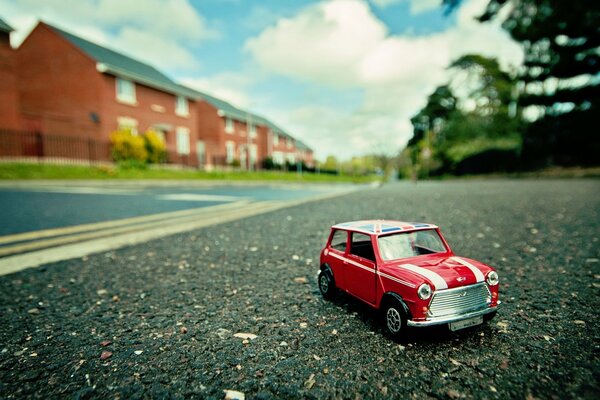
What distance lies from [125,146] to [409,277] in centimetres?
2660

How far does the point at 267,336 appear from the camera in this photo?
2.11 metres

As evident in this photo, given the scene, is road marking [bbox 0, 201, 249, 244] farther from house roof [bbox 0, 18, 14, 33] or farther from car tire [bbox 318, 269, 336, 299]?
house roof [bbox 0, 18, 14, 33]

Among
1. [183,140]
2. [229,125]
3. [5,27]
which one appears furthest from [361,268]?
[229,125]

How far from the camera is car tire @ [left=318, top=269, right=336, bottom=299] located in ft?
8.80

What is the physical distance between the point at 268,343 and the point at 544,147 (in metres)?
32.6

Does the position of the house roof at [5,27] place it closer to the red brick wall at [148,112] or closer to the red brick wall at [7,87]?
the red brick wall at [7,87]

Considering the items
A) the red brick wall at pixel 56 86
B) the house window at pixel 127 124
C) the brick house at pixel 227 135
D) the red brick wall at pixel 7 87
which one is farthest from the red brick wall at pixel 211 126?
the red brick wall at pixel 7 87

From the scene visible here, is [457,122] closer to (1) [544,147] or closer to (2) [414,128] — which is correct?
(1) [544,147]

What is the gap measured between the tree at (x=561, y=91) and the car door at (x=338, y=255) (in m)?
26.0

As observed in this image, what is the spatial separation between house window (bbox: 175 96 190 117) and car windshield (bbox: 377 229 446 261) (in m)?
35.2

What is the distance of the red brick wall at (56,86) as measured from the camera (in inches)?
995

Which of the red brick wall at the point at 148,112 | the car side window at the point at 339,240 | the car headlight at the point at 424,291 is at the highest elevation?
the red brick wall at the point at 148,112

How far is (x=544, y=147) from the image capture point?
87.3 feet

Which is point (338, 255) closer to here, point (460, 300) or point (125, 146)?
point (460, 300)
